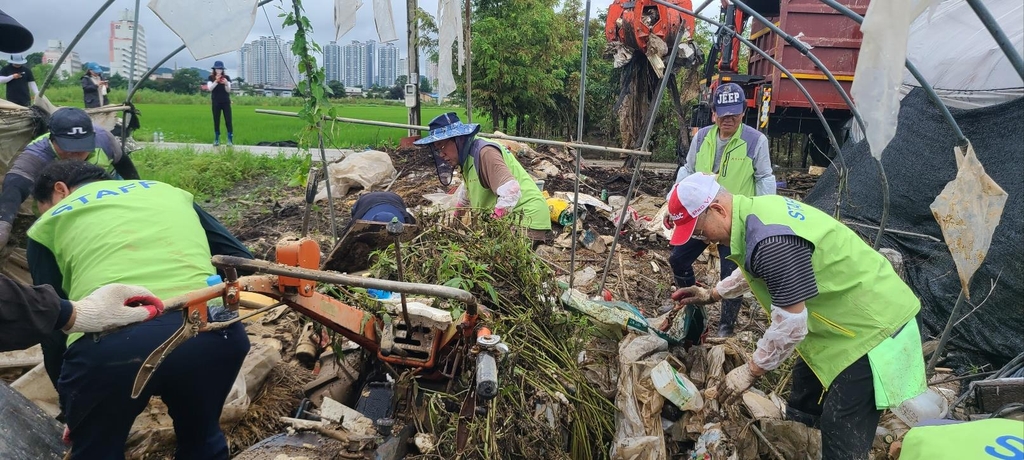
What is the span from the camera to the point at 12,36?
4.10m

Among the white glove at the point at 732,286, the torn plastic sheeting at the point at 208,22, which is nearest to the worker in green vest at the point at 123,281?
the torn plastic sheeting at the point at 208,22

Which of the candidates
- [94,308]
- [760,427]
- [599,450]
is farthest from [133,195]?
[760,427]

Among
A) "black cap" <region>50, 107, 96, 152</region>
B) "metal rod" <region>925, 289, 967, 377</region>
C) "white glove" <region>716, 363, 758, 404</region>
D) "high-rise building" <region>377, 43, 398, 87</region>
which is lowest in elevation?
"white glove" <region>716, 363, 758, 404</region>

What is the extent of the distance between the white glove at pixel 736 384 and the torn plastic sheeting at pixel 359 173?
6301 millimetres

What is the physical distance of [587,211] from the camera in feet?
24.1

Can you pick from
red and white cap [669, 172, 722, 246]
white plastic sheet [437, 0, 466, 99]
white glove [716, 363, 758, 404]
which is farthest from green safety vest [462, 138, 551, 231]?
white glove [716, 363, 758, 404]

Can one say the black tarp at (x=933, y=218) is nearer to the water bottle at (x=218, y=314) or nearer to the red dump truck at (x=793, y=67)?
the red dump truck at (x=793, y=67)

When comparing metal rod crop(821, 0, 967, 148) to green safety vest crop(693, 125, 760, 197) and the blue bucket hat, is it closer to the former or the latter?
green safety vest crop(693, 125, 760, 197)

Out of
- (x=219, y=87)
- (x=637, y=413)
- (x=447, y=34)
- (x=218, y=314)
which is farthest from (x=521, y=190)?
(x=219, y=87)

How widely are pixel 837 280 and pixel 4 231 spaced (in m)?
4.34

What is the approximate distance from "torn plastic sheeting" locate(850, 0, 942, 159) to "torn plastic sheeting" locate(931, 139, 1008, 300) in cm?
65

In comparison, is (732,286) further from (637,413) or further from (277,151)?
(277,151)

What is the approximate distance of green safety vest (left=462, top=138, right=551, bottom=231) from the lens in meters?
4.15

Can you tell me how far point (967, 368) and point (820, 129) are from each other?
5.79m
